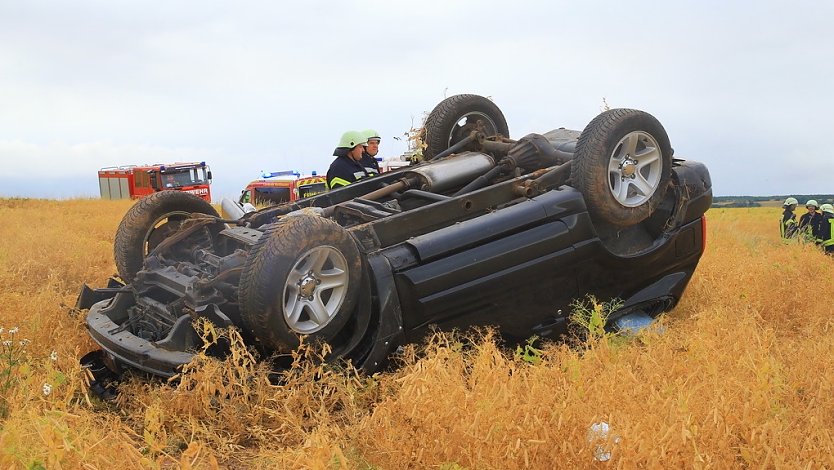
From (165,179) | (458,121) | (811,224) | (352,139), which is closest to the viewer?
(458,121)

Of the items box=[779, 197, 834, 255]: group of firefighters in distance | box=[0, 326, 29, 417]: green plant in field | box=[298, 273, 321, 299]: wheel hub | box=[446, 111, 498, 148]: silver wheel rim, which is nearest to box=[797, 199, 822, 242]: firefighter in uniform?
box=[779, 197, 834, 255]: group of firefighters in distance

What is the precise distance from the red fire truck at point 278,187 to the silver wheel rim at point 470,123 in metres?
14.7

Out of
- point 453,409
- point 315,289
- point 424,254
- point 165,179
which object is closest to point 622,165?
point 424,254

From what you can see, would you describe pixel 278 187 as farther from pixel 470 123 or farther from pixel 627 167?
pixel 627 167

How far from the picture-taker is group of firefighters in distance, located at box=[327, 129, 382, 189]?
23.9ft

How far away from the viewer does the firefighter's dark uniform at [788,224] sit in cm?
1292

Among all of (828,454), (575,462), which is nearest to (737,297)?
(828,454)

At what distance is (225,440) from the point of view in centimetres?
364

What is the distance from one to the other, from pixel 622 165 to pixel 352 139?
3211mm

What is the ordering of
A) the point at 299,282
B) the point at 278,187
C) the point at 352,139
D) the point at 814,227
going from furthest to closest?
the point at 278,187 → the point at 814,227 → the point at 352,139 → the point at 299,282

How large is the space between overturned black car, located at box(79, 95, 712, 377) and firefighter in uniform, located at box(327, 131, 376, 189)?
1.50 metres

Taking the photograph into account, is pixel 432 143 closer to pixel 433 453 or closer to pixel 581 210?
pixel 581 210

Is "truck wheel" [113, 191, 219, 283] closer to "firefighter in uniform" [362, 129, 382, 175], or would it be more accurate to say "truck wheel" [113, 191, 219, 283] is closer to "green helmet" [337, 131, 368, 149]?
"green helmet" [337, 131, 368, 149]

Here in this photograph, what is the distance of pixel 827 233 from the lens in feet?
39.0
